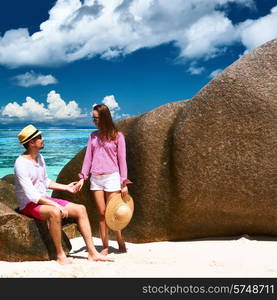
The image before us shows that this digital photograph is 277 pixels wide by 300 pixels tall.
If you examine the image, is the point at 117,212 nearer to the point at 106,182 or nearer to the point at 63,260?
the point at 106,182

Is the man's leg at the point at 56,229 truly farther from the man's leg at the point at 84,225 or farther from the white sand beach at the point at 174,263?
the man's leg at the point at 84,225

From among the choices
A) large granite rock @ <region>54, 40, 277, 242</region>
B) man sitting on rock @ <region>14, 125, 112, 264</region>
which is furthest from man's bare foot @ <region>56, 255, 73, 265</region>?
large granite rock @ <region>54, 40, 277, 242</region>

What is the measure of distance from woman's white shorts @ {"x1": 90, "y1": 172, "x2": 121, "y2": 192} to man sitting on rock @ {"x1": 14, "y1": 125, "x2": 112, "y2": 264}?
0.44 metres

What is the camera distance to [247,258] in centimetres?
526

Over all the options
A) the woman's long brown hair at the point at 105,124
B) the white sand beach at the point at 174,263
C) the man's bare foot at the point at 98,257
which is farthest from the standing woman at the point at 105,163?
the white sand beach at the point at 174,263

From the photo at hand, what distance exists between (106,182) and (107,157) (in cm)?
30

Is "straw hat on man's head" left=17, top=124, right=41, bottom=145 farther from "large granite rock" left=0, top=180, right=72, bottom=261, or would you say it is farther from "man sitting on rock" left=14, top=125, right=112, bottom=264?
"large granite rock" left=0, top=180, right=72, bottom=261

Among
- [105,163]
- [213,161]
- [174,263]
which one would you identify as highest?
[105,163]

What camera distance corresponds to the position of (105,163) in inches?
219

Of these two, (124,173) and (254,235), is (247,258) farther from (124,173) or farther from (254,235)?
(124,173)

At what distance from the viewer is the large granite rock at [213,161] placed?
589 cm

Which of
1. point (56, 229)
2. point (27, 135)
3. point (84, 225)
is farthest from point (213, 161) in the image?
point (27, 135)

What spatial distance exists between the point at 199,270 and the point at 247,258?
0.82m

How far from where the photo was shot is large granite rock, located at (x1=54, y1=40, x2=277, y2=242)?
19.3ft
